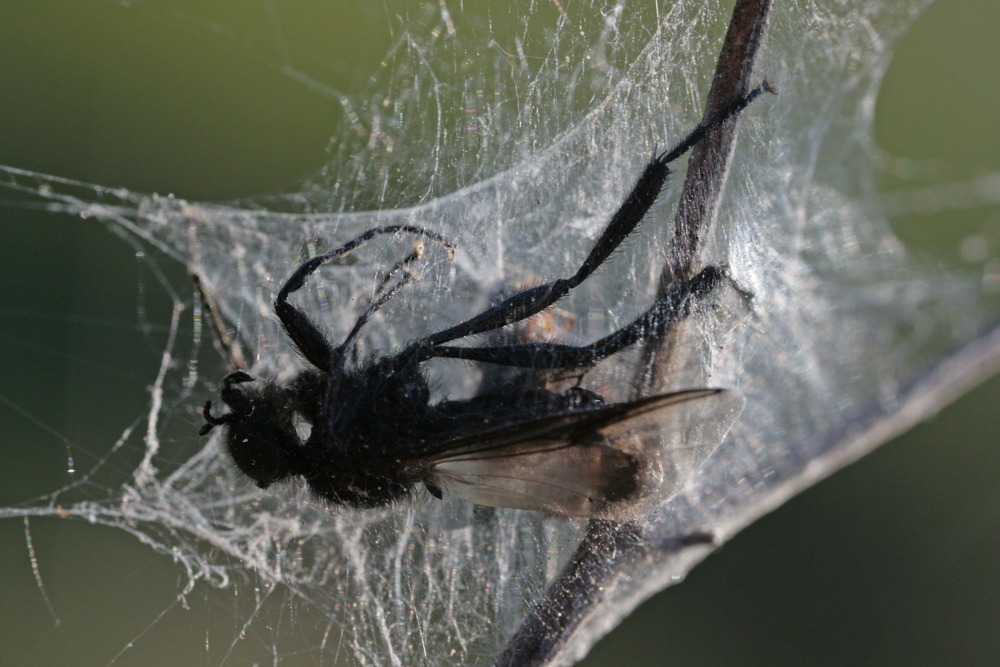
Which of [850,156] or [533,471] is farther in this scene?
[850,156]

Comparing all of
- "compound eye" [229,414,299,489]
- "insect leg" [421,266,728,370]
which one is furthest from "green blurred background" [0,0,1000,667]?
"insect leg" [421,266,728,370]

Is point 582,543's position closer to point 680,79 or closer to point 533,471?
point 533,471

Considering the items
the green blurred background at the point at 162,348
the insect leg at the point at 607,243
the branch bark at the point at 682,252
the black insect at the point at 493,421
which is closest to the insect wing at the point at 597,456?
the black insect at the point at 493,421

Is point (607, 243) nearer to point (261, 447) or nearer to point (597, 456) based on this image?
point (597, 456)

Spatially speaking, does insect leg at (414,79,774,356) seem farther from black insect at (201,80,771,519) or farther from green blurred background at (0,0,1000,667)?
green blurred background at (0,0,1000,667)

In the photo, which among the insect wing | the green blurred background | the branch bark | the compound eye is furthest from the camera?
the green blurred background

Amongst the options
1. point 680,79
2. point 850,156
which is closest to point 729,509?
point 680,79

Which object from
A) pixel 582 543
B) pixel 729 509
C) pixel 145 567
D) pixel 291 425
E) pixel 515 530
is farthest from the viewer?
pixel 145 567

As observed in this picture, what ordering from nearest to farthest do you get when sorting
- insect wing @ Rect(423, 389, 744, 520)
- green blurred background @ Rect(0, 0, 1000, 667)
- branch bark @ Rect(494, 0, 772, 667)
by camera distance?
insect wing @ Rect(423, 389, 744, 520) < branch bark @ Rect(494, 0, 772, 667) < green blurred background @ Rect(0, 0, 1000, 667)
